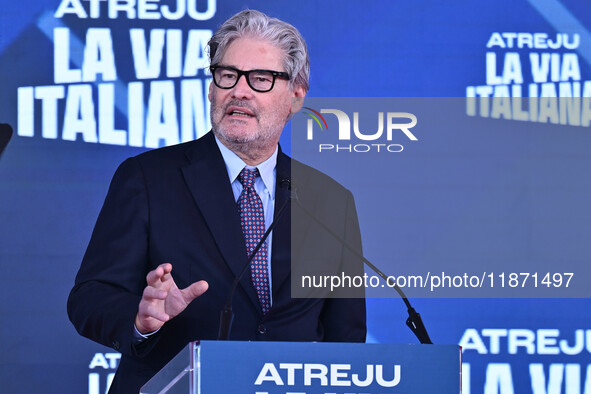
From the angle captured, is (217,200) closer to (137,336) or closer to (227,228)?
(227,228)

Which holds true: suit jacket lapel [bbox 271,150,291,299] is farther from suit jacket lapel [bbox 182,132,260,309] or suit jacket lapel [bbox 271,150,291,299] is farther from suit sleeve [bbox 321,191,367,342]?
suit sleeve [bbox 321,191,367,342]

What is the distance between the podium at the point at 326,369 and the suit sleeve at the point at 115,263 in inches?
22.5

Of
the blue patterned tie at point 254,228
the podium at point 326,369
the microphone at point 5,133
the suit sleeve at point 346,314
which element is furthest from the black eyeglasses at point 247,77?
the microphone at point 5,133

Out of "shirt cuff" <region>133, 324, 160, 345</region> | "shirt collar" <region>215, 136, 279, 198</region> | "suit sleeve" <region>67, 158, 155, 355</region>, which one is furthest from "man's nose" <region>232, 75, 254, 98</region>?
"shirt cuff" <region>133, 324, 160, 345</region>

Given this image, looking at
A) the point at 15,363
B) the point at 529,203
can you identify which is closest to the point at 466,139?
the point at 529,203

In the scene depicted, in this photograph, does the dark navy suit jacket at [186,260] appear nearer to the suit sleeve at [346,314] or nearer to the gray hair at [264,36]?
the suit sleeve at [346,314]

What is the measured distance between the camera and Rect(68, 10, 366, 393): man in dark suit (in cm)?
231

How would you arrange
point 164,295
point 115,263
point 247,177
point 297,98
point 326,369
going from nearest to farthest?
1. point 326,369
2. point 164,295
3. point 115,263
4. point 247,177
5. point 297,98

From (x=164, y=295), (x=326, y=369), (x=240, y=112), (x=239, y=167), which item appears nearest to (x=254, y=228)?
(x=239, y=167)

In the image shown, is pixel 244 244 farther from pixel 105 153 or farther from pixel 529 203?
pixel 529 203

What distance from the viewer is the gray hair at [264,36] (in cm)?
255

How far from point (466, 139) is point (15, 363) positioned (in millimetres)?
1926

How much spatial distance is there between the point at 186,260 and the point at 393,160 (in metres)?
1.33

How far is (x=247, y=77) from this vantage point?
2.51 metres
